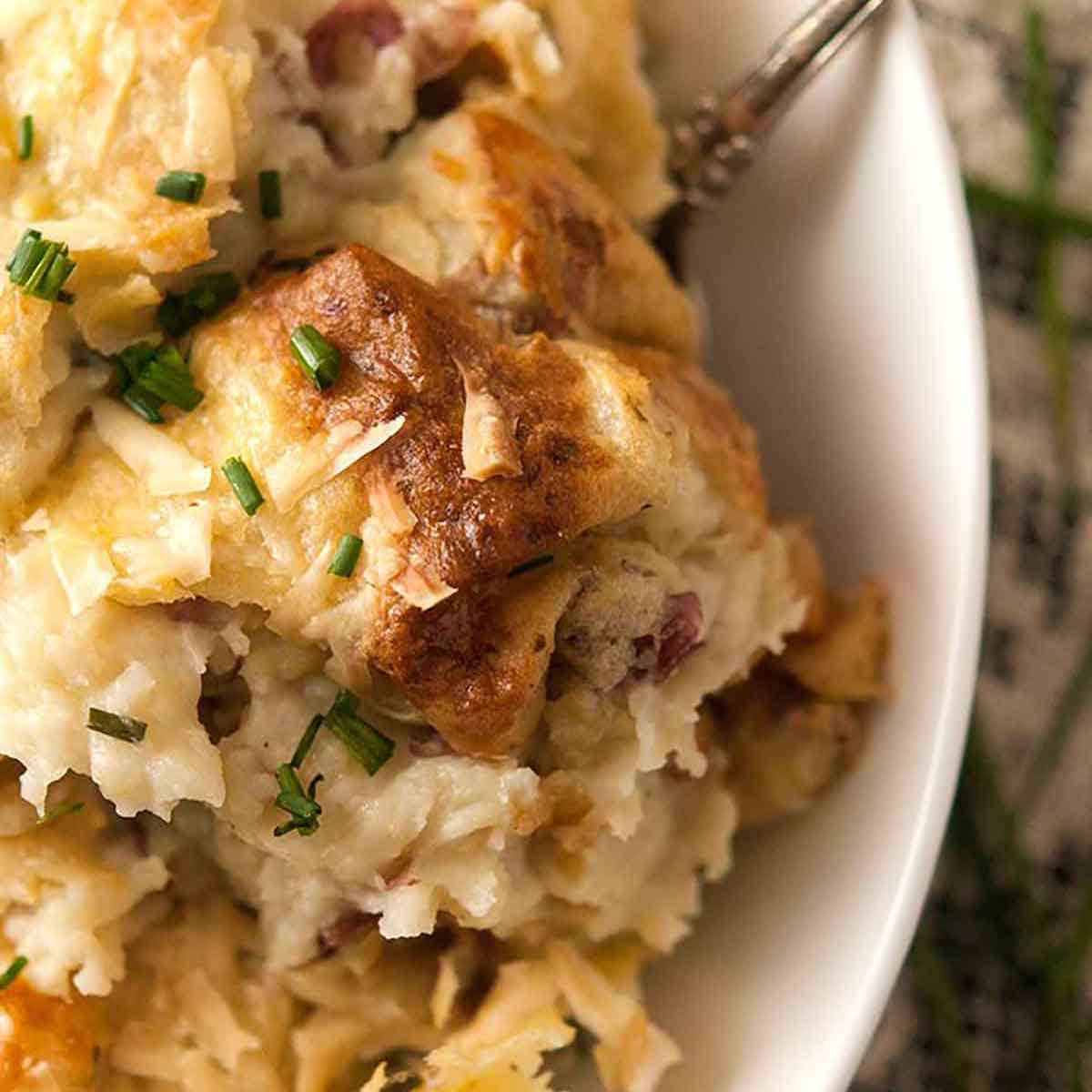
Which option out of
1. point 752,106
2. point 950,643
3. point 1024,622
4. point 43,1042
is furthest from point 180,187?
point 1024,622

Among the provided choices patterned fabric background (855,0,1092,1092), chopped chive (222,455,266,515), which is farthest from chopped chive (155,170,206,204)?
patterned fabric background (855,0,1092,1092)

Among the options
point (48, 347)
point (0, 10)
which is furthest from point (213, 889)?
point (0, 10)

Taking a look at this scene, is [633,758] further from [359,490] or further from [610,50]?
[610,50]

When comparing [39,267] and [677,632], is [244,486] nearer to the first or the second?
[39,267]

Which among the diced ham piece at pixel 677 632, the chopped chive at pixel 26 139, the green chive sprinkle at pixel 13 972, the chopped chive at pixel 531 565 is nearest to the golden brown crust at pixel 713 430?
the diced ham piece at pixel 677 632

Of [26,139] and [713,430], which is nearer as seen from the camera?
[26,139]

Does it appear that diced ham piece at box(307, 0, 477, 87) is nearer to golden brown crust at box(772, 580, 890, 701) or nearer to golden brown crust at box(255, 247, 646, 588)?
golden brown crust at box(255, 247, 646, 588)
